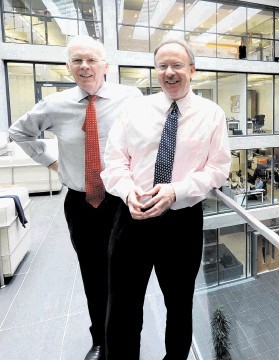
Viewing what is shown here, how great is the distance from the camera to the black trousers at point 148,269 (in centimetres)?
127

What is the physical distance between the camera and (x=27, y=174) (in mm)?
5867

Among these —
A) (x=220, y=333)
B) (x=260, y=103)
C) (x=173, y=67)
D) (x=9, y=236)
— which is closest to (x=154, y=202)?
(x=173, y=67)

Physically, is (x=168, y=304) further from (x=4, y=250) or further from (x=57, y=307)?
(x=4, y=250)

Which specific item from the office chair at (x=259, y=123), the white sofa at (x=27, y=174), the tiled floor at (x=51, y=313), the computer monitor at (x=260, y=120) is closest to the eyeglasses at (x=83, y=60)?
the tiled floor at (x=51, y=313)

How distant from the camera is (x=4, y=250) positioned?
262cm

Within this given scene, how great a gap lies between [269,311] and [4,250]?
127 inches

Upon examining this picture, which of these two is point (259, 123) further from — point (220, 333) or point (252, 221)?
point (252, 221)

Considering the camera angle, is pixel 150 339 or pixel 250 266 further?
pixel 250 266

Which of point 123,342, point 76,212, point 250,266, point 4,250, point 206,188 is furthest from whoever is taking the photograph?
point 250,266

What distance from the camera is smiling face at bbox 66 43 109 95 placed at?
1.47 m

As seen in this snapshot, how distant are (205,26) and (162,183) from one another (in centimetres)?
1105

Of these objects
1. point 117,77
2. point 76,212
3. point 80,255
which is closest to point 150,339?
point 80,255

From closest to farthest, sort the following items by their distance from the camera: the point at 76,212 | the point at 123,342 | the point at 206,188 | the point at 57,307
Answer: the point at 206,188 < the point at 123,342 < the point at 76,212 < the point at 57,307

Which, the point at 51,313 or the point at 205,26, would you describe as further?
→ the point at 205,26
